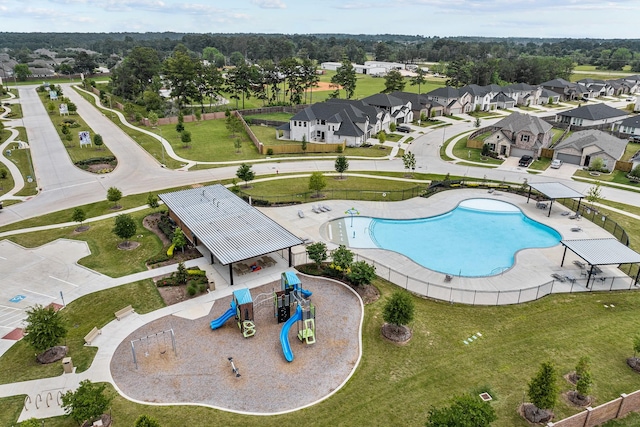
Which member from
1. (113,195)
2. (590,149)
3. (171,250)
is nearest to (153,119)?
(113,195)

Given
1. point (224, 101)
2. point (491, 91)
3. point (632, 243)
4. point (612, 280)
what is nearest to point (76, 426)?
point (612, 280)

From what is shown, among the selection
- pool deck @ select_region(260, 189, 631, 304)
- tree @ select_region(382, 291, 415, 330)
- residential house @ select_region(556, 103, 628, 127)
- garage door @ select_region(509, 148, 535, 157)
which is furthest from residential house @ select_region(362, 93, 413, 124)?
tree @ select_region(382, 291, 415, 330)

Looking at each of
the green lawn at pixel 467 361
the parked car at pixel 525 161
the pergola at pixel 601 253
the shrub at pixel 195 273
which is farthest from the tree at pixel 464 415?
the parked car at pixel 525 161

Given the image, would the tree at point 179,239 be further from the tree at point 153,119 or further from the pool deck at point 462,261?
the tree at point 153,119

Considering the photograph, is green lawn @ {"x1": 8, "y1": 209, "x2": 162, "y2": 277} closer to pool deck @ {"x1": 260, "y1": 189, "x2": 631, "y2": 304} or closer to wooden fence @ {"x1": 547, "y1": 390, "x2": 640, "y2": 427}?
pool deck @ {"x1": 260, "y1": 189, "x2": 631, "y2": 304}

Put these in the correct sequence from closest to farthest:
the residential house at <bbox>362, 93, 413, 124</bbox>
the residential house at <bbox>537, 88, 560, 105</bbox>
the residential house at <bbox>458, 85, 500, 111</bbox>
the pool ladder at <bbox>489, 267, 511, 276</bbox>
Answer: the pool ladder at <bbox>489, 267, 511, 276</bbox> → the residential house at <bbox>362, 93, 413, 124</bbox> → the residential house at <bbox>458, 85, 500, 111</bbox> → the residential house at <bbox>537, 88, 560, 105</bbox>

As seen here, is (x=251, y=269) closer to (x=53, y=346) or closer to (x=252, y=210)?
(x=252, y=210)

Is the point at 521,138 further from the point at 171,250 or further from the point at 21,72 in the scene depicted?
the point at 21,72
